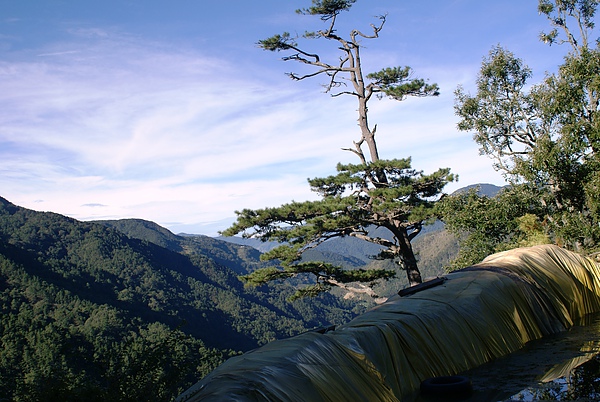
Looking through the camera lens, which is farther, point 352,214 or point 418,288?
point 352,214

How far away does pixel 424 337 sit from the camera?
5.84 metres

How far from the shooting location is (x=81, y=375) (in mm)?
5086

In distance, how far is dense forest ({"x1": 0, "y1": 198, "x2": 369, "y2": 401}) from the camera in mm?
5250

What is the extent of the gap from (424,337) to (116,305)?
8296cm

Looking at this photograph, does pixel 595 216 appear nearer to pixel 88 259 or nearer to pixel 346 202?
pixel 346 202

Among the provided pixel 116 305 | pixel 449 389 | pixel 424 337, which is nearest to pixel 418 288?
pixel 424 337

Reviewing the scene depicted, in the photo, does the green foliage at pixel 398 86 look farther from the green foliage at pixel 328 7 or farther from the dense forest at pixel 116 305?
the dense forest at pixel 116 305

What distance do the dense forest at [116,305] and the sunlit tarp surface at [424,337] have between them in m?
1.45

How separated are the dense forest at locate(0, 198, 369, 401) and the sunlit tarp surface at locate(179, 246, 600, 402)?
4.77 ft

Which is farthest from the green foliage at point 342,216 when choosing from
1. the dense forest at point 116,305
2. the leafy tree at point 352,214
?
the dense forest at point 116,305

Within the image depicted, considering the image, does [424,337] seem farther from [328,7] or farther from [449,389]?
[328,7]

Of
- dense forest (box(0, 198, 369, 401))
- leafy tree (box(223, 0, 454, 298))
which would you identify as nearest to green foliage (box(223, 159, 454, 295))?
A: leafy tree (box(223, 0, 454, 298))

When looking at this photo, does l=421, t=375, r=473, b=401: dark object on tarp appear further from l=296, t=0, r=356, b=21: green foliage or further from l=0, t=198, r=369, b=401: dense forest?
l=296, t=0, r=356, b=21: green foliage

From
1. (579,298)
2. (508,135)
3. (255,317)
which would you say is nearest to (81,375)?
(579,298)
